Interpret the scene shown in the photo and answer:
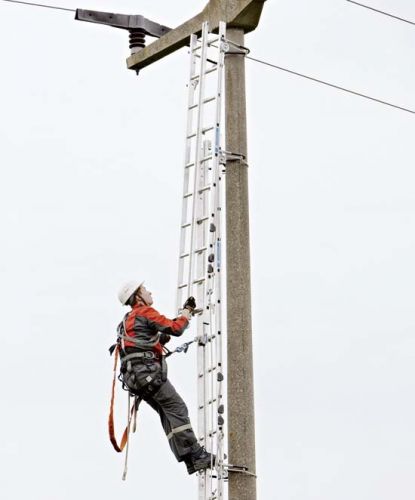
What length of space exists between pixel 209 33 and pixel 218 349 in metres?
2.55

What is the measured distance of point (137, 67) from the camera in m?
13.2

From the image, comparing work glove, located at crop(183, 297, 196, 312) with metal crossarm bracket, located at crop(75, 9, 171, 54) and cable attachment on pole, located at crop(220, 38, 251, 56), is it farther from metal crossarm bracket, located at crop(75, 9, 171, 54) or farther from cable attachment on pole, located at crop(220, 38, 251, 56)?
metal crossarm bracket, located at crop(75, 9, 171, 54)

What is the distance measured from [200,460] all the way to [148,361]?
1.04 meters

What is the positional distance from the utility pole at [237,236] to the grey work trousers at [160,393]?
2.20ft

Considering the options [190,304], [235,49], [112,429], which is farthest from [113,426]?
[235,49]

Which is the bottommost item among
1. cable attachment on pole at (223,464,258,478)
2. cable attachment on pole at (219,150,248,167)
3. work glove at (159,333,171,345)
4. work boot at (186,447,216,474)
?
cable attachment on pole at (223,464,258,478)

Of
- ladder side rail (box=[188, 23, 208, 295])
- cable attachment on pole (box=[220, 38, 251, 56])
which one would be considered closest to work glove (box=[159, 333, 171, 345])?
ladder side rail (box=[188, 23, 208, 295])

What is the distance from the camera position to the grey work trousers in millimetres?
12133

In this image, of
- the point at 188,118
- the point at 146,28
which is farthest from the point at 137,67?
the point at 188,118

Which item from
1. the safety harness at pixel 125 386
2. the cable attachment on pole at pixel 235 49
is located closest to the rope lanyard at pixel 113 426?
the safety harness at pixel 125 386

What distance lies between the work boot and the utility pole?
16 cm

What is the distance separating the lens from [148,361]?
40.3 ft

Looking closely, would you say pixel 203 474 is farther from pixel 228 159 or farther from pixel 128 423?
pixel 228 159

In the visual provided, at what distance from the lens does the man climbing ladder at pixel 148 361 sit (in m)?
12.1
